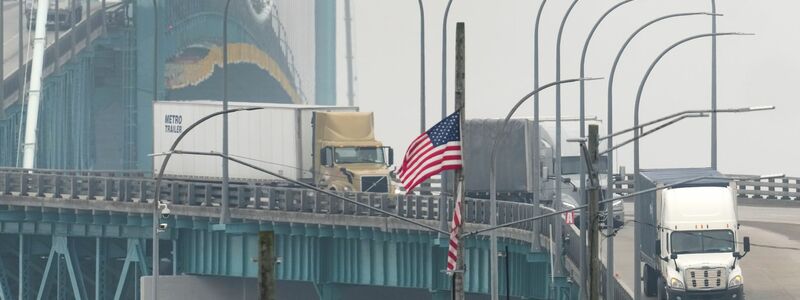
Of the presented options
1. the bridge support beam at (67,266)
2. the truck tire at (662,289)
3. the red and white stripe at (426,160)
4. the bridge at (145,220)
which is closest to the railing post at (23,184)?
the bridge at (145,220)

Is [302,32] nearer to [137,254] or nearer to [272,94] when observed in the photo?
[272,94]

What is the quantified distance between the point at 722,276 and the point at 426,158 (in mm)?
21702

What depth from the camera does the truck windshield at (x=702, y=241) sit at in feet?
191

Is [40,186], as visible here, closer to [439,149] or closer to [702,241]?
[702,241]

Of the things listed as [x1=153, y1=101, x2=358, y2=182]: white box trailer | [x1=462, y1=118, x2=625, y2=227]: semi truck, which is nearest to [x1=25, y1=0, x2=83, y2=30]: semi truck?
[x1=153, y1=101, x2=358, y2=182]: white box trailer

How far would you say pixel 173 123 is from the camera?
92000 mm

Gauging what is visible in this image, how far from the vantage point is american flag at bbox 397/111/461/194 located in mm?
37469

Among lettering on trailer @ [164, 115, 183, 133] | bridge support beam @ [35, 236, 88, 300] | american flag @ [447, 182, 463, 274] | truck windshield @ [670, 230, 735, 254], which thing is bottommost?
bridge support beam @ [35, 236, 88, 300]

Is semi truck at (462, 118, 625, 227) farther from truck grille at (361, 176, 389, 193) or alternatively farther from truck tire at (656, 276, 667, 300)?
truck tire at (656, 276, 667, 300)

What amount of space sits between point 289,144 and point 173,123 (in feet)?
30.2

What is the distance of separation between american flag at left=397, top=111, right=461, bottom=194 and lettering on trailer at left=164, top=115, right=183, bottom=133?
5292cm

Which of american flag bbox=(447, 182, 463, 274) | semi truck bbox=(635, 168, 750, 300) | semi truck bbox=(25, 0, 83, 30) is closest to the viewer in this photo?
american flag bbox=(447, 182, 463, 274)

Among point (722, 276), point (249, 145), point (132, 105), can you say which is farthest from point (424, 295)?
point (132, 105)

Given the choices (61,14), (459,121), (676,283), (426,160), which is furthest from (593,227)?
(61,14)
